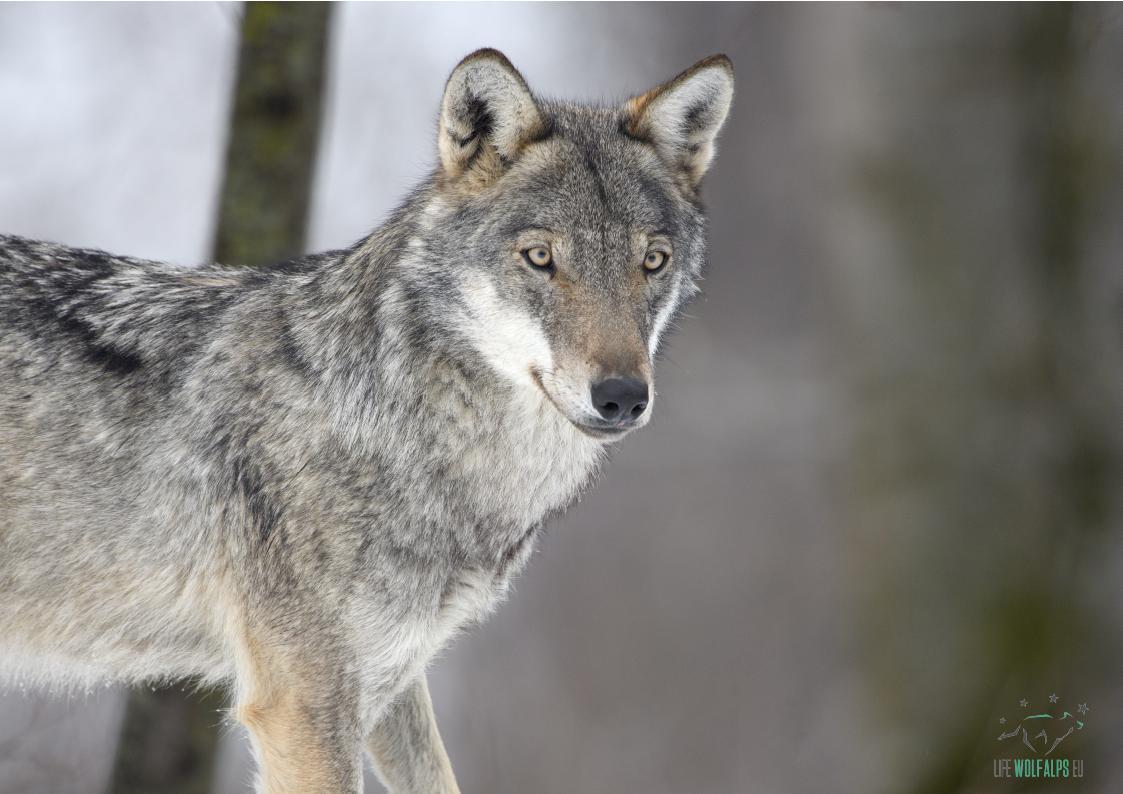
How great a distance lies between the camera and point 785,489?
1111 centimetres

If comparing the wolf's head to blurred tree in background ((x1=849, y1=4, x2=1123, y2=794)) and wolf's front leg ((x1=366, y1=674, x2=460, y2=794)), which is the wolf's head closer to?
wolf's front leg ((x1=366, y1=674, x2=460, y2=794))

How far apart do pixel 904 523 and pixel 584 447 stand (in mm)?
3537

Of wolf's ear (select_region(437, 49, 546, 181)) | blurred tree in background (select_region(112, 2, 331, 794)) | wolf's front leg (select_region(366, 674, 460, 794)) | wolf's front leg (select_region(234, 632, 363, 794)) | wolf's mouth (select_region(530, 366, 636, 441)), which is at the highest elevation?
blurred tree in background (select_region(112, 2, 331, 794))

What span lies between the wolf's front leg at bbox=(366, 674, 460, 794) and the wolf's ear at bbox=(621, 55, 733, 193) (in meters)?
2.07

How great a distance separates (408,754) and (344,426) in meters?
1.27

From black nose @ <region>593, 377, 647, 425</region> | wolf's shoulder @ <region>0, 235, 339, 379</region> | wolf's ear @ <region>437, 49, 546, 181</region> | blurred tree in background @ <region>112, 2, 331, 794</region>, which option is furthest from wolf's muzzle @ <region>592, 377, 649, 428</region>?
blurred tree in background @ <region>112, 2, 331, 794</region>

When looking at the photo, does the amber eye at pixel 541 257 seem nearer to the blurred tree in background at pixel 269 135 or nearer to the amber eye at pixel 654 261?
the amber eye at pixel 654 261

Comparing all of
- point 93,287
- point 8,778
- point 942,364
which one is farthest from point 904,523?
point 8,778

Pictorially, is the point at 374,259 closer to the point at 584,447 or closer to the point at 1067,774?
the point at 584,447

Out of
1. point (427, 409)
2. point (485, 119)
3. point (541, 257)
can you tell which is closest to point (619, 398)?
point (541, 257)

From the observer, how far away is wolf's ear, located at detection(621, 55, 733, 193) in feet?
12.2

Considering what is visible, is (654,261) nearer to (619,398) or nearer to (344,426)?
(619,398)

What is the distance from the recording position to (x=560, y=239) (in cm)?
337

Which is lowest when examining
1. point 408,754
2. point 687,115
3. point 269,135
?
point 408,754
